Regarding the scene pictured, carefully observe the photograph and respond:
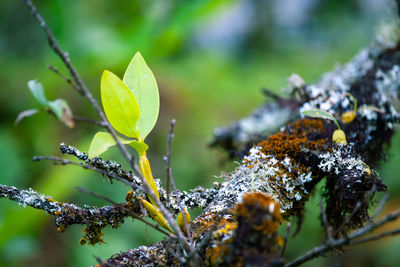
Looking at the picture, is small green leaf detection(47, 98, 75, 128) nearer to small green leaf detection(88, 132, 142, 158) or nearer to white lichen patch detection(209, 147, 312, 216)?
small green leaf detection(88, 132, 142, 158)

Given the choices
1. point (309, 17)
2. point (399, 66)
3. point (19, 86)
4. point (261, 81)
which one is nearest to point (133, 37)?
point (19, 86)

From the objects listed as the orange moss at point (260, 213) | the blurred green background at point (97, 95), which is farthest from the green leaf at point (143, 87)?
the blurred green background at point (97, 95)

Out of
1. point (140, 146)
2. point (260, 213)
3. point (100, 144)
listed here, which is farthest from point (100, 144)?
point (260, 213)

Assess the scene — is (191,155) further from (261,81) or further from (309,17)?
(309,17)

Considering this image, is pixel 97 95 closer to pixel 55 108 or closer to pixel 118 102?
pixel 118 102

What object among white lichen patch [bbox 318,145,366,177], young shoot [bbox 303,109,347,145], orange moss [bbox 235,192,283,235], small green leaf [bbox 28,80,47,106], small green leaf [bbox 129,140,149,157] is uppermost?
small green leaf [bbox 28,80,47,106]

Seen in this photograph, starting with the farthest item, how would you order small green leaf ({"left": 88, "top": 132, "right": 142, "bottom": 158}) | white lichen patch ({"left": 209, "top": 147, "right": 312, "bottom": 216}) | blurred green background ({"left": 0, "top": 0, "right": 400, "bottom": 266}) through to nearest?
blurred green background ({"left": 0, "top": 0, "right": 400, "bottom": 266}) → white lichen patch ({"left": 209, "top": 147, "right": 312, "bottom": 216}) → small green leaf ({"left": 88, "top": 132, "right": 142, "bottom": 158})

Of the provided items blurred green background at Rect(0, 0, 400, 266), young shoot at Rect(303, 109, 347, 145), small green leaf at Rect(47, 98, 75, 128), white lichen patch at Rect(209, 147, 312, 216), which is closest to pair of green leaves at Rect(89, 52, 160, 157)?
small green leaf at Rect(47, 98, 75, 128)
